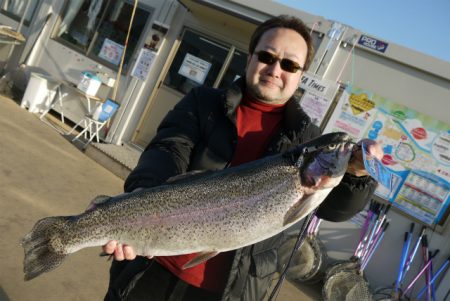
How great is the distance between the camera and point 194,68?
28.0 ft

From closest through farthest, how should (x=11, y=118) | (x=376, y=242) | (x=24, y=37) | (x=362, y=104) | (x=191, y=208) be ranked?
(x=191, y=208) < (x=376, y=242) < (x=362, y=104) < (x=11, y=118) < (x=24, y=37)

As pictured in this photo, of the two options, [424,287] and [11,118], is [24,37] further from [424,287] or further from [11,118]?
[424,287]

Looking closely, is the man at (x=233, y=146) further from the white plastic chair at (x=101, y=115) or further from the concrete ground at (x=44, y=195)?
the white plastic chair at (x=101, y=115)

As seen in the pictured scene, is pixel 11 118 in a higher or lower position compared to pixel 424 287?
lower

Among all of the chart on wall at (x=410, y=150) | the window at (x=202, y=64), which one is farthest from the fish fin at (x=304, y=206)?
the window at (x=202, y=64)

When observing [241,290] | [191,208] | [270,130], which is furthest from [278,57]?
[241,290]

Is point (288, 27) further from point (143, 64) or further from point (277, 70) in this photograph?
point (143, 64)

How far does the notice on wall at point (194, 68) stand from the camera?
27.8 feet

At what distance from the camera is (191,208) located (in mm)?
2008

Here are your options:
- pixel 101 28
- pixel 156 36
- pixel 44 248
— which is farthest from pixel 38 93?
pixel 44 248

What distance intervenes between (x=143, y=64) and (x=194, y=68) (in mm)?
1233

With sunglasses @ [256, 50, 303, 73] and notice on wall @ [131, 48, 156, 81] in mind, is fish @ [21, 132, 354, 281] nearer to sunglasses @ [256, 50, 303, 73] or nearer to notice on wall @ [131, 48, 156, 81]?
sunglasses @ [256, 50, 303, 73]

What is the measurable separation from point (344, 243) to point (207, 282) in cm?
491

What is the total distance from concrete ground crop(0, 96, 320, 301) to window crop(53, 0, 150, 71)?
7.17 ft
